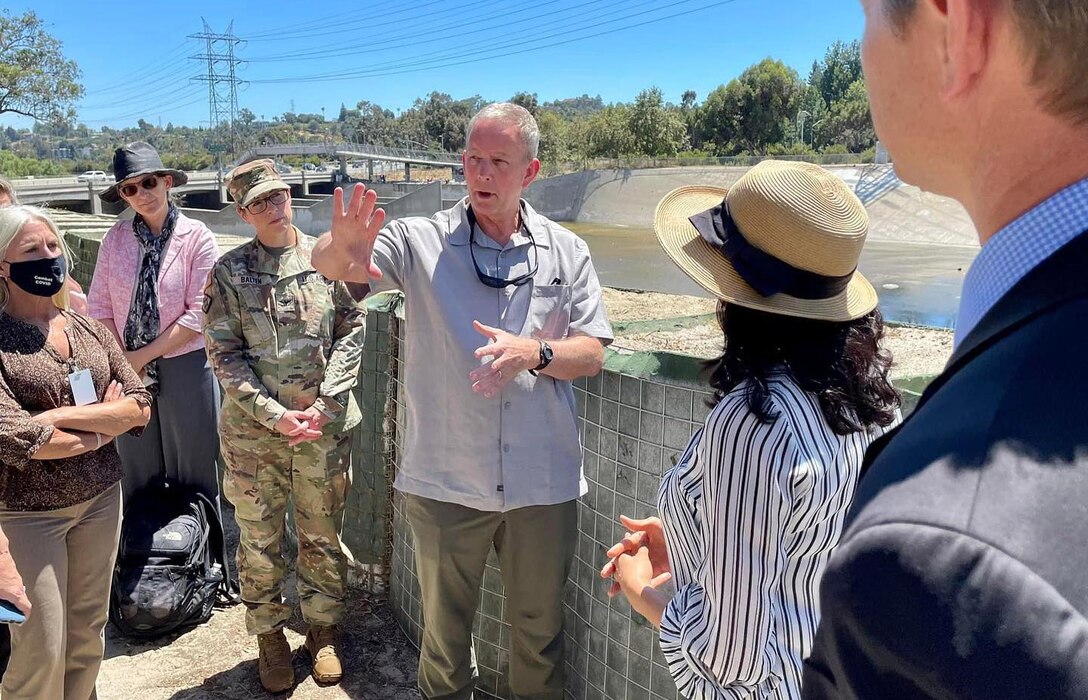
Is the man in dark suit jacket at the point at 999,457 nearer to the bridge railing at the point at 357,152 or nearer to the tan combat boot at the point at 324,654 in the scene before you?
the tan combat boot at the point at 324,654

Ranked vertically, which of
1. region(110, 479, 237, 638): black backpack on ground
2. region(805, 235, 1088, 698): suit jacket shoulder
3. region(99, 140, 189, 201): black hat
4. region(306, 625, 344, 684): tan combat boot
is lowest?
region(306, 625, 344, 684): tan combat boot

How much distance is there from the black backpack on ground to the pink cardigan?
81 centimetres

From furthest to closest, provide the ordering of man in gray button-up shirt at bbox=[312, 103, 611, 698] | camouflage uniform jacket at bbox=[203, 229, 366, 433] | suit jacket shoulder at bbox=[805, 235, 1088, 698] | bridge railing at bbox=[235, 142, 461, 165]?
bridge railing at bbox=[235, 142, 461, 165]
camouflage uniform jacket at bbox=[203, 229, 366, 433]
man in gray button-up shirt at bbox=[312, 103, 611, 698]
suit jacket shoulder at bbox=[805, 235, 1088, 698]

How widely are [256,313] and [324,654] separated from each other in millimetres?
1573

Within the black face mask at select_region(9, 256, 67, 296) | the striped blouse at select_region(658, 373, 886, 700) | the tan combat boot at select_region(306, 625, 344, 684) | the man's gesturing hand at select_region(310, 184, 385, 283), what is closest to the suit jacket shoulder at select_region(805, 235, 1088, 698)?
the striped blouse at select_region(658, 373, 886, 700)

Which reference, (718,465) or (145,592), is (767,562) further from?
(145,592)

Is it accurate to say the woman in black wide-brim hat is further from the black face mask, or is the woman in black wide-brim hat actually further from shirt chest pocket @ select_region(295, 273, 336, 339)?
the black face mask

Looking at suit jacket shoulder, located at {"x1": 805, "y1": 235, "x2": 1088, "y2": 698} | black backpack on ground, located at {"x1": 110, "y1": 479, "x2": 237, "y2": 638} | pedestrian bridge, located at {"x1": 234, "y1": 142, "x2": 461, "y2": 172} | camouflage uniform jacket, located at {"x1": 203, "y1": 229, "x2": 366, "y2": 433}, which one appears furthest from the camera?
pedestrian bridge, located at {"x1": 234, "y1": 142, "x2": 461, "y2": 172}

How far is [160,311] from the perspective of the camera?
4184mm

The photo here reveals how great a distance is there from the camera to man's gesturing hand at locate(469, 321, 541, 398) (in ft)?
8.40

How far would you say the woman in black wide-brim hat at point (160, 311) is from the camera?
4.19m

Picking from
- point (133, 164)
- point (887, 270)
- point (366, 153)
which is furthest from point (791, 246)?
point (366, 153)

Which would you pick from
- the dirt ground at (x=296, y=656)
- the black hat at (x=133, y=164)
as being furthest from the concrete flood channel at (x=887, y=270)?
the black hat at (x=133, y=164)

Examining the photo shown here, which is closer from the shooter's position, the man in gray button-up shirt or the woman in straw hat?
the woman in straw hat
